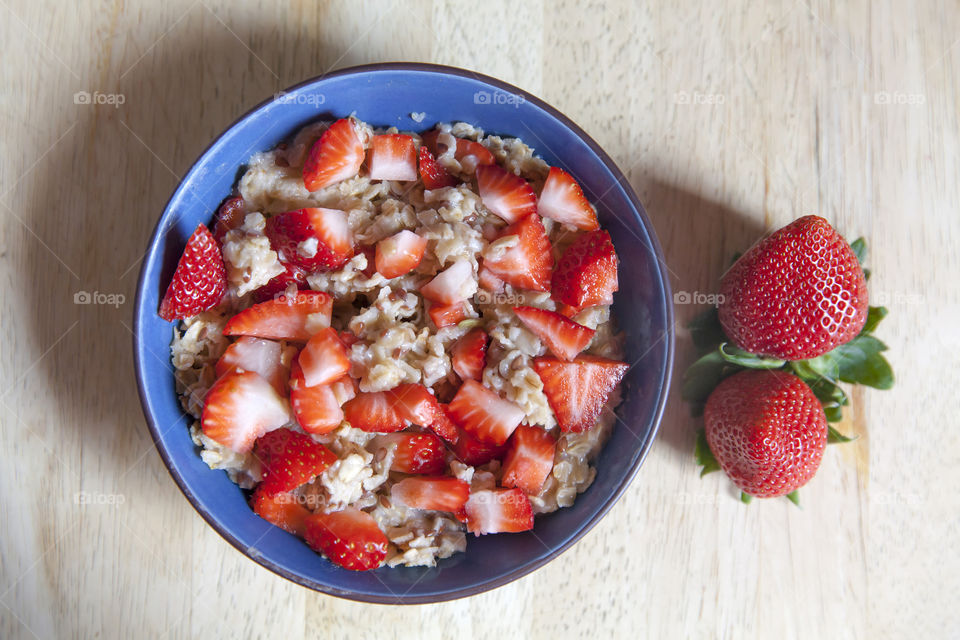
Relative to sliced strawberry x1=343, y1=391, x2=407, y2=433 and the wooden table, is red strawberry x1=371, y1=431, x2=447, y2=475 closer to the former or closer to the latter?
sliced strawberry x1=343, y1=391, x2=407, y2=433

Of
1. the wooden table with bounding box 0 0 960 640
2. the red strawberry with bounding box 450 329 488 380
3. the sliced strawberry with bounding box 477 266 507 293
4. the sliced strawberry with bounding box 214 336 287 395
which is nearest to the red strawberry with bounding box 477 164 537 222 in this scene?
the sliced strawberry with bounding box 477 266 507 293

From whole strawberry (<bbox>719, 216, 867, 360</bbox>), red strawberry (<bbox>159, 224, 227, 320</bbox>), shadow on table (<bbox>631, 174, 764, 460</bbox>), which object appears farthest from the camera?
shadow on table (<bbox>631, 174, 764, 460</bbox>)

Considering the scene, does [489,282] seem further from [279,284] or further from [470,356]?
[279,284]

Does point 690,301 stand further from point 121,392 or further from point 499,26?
point 121,392

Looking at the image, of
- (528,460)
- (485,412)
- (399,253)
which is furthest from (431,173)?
(528,460)

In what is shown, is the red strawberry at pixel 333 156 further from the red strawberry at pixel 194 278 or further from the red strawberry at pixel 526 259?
the red strawberry at pixel 526 259

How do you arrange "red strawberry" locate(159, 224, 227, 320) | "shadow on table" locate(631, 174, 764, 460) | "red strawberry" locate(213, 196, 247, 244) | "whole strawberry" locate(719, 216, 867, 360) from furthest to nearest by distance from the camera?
"shadow on table" locate(631, 174, 764, 460), "whole strawberry" locate(719, 216, 867, 360), "red strawberry" locate(213, 196, 247, 244), "red strawberry" locate(159, 224, 227, 320)
